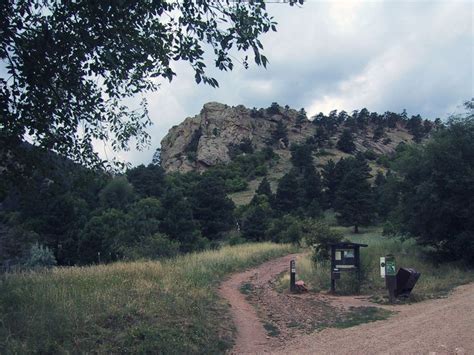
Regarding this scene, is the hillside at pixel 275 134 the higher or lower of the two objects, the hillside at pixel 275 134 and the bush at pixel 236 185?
the higher

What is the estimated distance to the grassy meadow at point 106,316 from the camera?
7.99 metres

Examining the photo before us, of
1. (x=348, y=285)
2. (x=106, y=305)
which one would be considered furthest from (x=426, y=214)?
(x=106, y=305)

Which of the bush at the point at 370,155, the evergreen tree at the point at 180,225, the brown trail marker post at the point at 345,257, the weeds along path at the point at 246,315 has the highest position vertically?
the bush at the point at 370,155

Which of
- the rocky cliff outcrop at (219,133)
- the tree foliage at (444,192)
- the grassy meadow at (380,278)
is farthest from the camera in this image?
the rocky cliff outcrop at (219,133)

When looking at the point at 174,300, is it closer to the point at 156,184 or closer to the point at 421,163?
the point at 421,163

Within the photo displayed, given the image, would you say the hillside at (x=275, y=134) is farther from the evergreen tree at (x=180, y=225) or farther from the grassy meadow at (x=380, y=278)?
the grassy meadow at (x=380, y=278)

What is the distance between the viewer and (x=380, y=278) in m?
19.1

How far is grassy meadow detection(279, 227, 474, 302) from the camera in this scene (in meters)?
17.4

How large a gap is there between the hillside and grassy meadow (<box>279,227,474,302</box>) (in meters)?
77.0

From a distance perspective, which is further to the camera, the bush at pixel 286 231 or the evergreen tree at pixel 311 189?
the evergreen tree at pixel 311 189

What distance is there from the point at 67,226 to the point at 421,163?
37065mm

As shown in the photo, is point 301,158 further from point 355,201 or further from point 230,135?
point 355,201

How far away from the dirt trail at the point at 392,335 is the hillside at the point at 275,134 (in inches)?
3449

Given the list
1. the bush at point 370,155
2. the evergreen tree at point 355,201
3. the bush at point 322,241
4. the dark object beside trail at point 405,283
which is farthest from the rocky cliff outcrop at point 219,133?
the dark object beside trail at point 405,283
